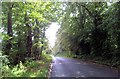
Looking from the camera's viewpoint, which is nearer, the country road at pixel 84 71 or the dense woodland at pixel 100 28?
the country road at pixel 84 71

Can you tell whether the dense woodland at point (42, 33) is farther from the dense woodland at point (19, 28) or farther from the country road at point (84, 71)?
the country road at point (84, 71)

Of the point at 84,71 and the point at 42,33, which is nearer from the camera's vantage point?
the point at 84,71

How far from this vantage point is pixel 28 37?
78.2ft

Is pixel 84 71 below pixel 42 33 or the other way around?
below

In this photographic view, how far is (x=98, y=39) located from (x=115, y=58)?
710 centimetres

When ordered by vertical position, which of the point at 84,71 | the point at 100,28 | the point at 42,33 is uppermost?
the point at 42,33

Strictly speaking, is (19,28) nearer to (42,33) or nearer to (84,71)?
(42,33)

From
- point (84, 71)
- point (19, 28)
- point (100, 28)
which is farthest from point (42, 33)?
point (84, 71)

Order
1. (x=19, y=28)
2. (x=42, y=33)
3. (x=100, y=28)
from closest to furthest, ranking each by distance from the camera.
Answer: (x=19, y=28) < (x=100, y=28) < (x=42, y=33)

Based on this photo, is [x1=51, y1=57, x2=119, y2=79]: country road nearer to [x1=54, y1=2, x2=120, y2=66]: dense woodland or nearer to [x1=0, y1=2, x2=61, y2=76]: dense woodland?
[x1=54, y1=2, x2=120, y2=66]: dense woodland

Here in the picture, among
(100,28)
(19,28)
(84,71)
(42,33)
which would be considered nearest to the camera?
(84,71)

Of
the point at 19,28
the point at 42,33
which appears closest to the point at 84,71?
the point at 19,28

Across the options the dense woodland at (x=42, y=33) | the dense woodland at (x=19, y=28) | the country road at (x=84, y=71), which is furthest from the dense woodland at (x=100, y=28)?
the dense woodland at (x=19, y=28)

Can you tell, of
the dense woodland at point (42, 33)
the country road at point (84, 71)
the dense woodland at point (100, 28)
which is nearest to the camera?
the country road at point (84, 71)
